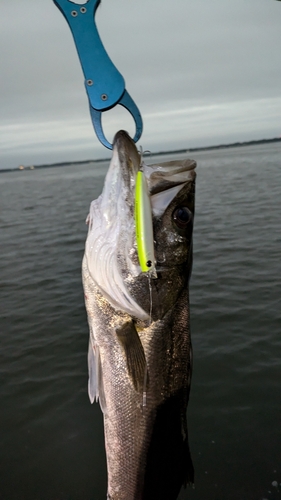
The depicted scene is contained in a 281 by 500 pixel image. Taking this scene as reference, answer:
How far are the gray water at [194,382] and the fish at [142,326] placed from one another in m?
2.12

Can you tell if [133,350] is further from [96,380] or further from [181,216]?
[181,216]

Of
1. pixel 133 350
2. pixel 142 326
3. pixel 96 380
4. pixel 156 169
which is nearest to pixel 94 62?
pixel 156 169

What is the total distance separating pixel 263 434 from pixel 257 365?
124 cm

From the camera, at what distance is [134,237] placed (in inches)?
85.2

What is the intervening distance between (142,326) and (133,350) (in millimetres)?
142

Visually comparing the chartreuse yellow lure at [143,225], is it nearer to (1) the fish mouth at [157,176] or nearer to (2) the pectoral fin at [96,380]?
(1) the fish mouth at [157,176]

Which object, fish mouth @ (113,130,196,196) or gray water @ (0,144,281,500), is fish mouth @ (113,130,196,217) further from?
gray water @ (0,144,281,500)

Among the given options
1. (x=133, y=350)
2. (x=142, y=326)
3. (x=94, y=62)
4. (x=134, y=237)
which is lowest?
(x=133, y=350)

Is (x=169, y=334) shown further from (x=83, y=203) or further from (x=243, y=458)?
(x=83, y=203)

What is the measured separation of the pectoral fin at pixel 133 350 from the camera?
7.12 feet

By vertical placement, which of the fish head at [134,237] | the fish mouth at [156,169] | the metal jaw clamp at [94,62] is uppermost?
the metal jaw clamp at [94,62]

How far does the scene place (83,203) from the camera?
73.3 ft

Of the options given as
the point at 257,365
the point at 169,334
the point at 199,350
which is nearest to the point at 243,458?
the point at 257,365

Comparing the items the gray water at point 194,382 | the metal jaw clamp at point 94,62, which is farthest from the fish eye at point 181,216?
the gray water at point 194,382
